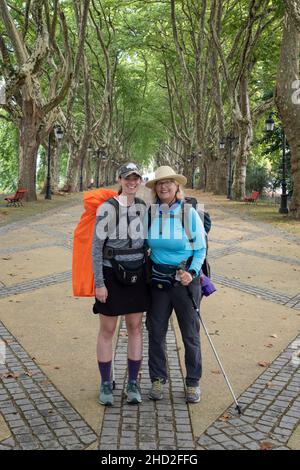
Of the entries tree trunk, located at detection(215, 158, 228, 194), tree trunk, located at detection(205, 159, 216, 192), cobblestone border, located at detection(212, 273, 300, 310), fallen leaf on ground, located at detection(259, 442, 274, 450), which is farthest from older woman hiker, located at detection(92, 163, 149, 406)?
tree trunk, located at detection(205, 159, 216, 192)

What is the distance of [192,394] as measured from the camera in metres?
4.05

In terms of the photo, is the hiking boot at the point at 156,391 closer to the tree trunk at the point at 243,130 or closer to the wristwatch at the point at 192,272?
the wristwatch at the point at 192,272

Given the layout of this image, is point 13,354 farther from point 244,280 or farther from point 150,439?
point 244,280

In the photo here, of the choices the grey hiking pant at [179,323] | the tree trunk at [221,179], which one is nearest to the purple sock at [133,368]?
the grey hiking pant at [179,323]

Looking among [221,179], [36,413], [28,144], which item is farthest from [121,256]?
[221,179]

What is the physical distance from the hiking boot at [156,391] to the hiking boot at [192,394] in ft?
0.75

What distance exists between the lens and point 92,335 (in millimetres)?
5594

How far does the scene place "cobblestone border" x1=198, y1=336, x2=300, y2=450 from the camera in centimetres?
342

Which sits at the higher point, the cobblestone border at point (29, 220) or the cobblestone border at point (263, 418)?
the cobblestone border at point (29, 220)

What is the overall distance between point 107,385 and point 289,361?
208 centimetres

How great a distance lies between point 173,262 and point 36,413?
164 centimetres

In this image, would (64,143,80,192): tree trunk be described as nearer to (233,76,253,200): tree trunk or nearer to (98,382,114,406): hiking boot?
(233,76,253,200): tree trunk

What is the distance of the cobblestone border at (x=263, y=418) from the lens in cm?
342

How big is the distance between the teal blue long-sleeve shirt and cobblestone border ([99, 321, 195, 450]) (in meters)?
1.18
